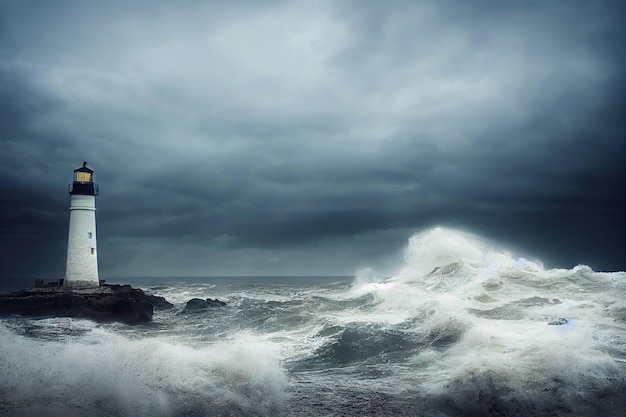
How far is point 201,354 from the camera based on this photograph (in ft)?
33.9

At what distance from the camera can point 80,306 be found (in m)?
22.2

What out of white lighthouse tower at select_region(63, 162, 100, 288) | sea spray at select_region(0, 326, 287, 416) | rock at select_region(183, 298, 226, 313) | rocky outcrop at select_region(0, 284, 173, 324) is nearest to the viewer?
sea spray at select_region(0, 326, 287, 416)

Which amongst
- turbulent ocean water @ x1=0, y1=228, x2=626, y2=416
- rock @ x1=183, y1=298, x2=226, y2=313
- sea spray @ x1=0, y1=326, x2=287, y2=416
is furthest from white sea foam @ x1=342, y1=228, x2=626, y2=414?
rock @ x1=183, y1=298, x2=226, y2=313

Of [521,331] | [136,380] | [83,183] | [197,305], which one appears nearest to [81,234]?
[83,183]

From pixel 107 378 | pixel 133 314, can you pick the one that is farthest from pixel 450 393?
pixel 133 314

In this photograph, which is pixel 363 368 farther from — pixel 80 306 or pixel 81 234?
pixel 81 234

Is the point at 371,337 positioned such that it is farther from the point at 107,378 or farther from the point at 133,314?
the point at 133,314

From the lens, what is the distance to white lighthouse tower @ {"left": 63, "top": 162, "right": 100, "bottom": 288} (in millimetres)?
25109

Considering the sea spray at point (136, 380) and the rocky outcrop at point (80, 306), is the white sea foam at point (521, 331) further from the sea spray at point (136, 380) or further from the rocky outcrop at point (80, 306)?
the rocky outcrop at point (80, 306)

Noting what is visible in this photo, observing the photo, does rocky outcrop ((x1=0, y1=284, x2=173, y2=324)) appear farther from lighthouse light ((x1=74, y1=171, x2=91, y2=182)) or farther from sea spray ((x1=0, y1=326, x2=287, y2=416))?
sea spray ((x1=0, y1=326, x2=287, y2=416))

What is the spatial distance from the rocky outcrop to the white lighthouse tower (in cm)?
123

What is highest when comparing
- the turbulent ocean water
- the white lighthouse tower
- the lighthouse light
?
the lighthouse light

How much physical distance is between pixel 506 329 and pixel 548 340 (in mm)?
2369

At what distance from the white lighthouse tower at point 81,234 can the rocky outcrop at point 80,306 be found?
48.6 inches
